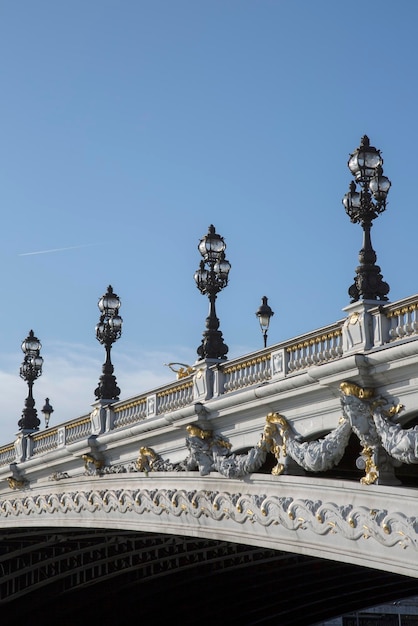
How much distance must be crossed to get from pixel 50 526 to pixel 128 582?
10.6m

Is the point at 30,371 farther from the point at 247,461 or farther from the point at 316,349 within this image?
the point at 316,349

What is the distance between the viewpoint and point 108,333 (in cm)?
3731

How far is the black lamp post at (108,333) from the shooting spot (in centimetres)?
3662

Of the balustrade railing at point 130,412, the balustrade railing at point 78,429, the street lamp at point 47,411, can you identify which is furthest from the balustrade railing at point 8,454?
the street lamp at point 47,411

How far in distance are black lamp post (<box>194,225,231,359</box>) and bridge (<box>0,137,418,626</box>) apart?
36mm

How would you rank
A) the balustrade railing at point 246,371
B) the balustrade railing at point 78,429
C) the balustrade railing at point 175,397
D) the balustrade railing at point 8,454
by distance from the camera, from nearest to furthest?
the balustrade railing at point 246,371 → the balustrade railing at point 175,397 → the balustrade railing at point 78,429 → the balustrade railing at point 8,454

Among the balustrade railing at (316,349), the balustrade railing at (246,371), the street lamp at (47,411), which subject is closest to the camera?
the balustrade railing at (316,349)

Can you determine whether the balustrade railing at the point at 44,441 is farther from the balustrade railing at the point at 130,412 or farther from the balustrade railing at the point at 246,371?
the balustrade railing at the point at 246,371

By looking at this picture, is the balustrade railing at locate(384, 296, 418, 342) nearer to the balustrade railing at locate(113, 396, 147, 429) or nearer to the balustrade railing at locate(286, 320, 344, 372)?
the balustrade railing at locate(286, 320, 344, 372)

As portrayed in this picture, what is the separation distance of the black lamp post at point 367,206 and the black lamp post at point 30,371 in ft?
74.1

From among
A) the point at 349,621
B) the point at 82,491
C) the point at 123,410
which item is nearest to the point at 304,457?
the point at 123,410

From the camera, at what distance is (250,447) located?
28.4 meters

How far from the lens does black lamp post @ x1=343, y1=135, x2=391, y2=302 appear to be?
23.8m

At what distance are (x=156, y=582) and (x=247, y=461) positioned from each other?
2434 centimetres
